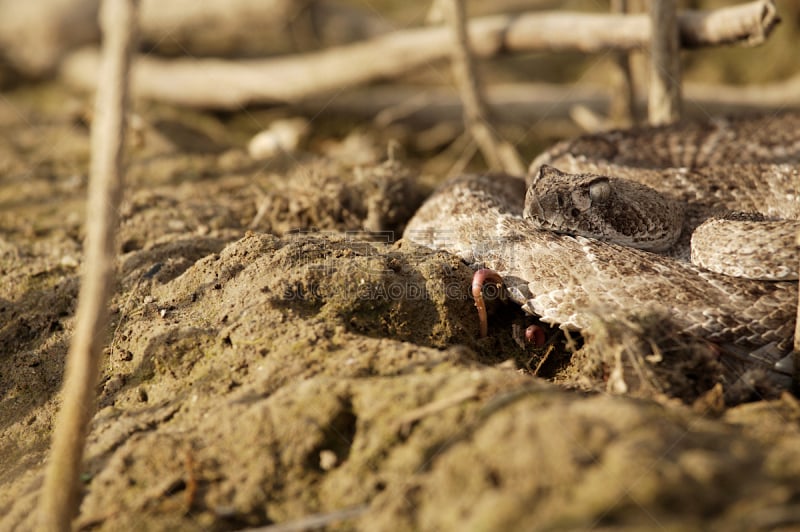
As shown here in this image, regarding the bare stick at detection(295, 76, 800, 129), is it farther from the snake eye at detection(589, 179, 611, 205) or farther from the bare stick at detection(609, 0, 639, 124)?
the snake eye at detection(589, 179, 611, 205)

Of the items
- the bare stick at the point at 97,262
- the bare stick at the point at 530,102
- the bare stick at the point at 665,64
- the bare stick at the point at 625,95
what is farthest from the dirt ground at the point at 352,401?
the bare stick at the point at 530,102

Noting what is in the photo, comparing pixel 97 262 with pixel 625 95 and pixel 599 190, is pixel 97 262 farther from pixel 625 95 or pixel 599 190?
pixel 625 95

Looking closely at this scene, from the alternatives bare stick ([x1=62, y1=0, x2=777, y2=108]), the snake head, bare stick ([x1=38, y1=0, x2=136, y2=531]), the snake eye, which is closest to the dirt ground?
→ bare stick ([x1=38, y1=0, x2=136, y2=531])

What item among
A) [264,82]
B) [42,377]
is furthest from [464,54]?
[42,377]

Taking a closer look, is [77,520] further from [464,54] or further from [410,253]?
[464,54]

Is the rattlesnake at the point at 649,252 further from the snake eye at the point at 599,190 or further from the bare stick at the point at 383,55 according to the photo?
the bare stick at the point at 383,55

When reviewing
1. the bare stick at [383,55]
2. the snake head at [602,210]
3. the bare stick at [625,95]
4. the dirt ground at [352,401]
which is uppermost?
the bare stick at [383,55]
